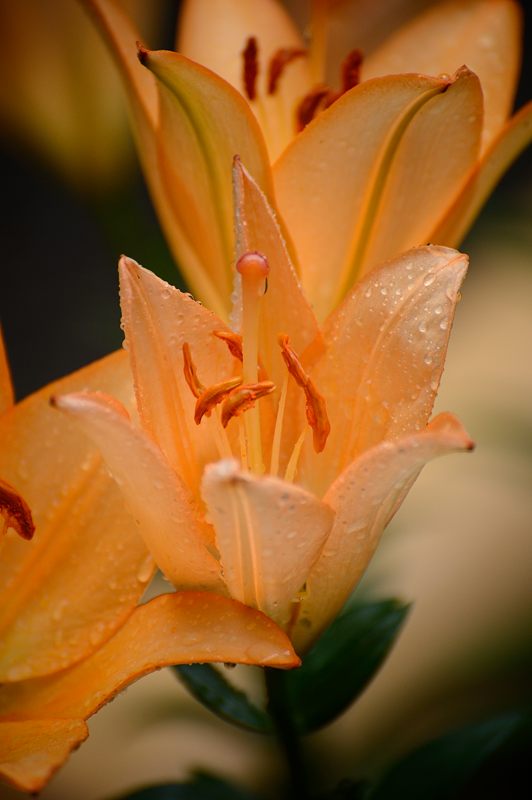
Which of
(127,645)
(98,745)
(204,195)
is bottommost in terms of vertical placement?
(98,745)

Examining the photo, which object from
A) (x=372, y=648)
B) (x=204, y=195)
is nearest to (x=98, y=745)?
(x=372, y=648)

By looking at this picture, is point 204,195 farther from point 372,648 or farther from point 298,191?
point 372,648

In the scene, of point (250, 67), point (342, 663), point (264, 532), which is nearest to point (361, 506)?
point (264, 532)

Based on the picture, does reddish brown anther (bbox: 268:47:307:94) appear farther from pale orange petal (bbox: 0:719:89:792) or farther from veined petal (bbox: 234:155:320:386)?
pale orange petal (bbox: 0:719:89:792)

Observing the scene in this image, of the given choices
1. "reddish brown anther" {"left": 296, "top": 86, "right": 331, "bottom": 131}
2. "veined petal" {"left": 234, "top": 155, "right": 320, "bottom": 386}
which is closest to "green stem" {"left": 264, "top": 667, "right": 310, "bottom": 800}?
"veined petal" {"left": 234, "top": 155, "right": 320, "bottom": 386}

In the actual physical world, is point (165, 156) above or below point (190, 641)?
above

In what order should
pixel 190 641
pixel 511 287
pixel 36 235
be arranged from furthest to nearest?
pixel 36 235, pixel 511 287, pixel 190 641

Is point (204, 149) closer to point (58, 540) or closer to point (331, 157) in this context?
point (331, 157)
